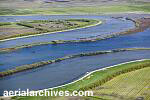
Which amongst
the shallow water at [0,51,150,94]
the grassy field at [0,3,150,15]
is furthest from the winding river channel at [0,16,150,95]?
the grassy field at [0,3,150,15]

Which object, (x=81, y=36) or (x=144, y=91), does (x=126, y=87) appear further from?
(x=81, y=36)

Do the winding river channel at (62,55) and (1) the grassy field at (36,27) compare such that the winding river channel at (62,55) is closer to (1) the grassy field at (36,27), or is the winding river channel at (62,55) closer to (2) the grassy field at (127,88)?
(1) the grassy field at (36,27)

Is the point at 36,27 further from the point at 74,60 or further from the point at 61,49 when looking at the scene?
the point at 74,60

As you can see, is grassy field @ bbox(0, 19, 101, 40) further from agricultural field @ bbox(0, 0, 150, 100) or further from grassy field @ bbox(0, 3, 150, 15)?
grassy field @ bbox(0, 3, 150, 15)

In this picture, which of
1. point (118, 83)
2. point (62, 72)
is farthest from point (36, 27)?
point (118, 83)

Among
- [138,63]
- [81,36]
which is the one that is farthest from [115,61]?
[81,36]
